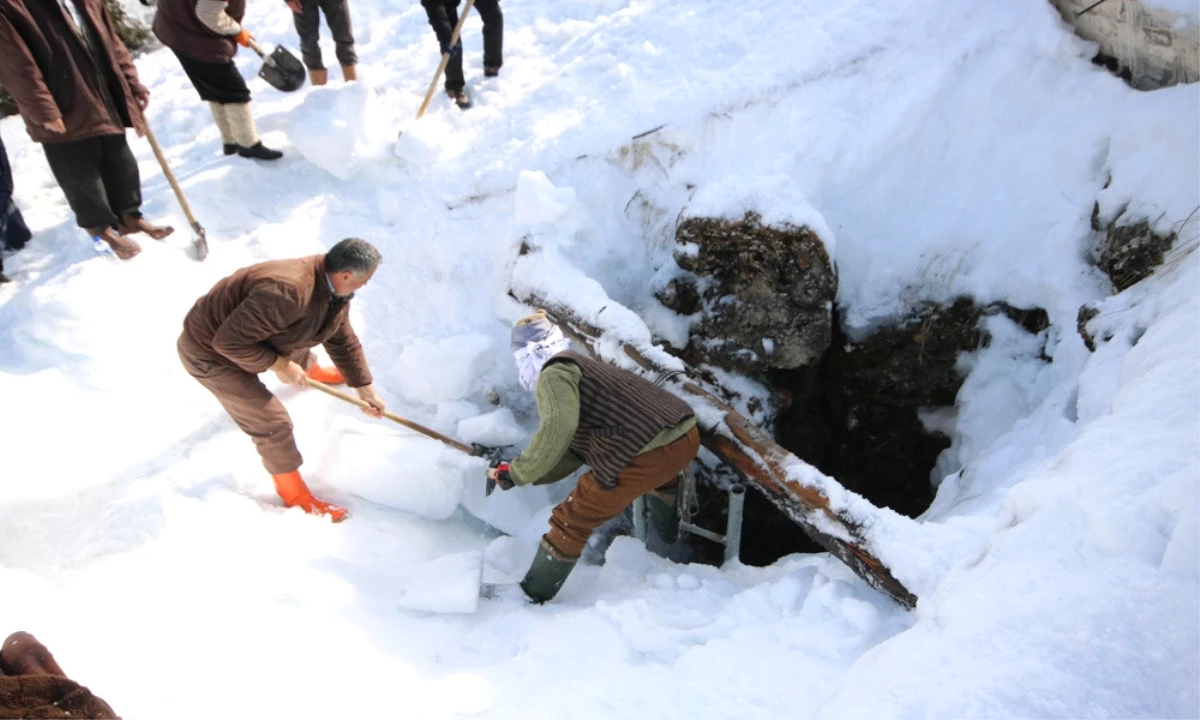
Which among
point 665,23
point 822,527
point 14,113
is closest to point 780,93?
point 665,23

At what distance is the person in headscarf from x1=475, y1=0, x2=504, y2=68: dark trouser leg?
3493 millimetres

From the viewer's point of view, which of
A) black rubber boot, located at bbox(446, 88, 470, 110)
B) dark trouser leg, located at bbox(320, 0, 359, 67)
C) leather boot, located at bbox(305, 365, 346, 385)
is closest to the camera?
leather boot, located at bbox(305, 365, 346, 385)

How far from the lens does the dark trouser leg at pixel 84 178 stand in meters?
4.11

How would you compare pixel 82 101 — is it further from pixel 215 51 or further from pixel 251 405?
pixel 251 405

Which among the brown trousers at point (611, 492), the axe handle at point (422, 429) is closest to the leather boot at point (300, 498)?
the axe handle at point (422, 429)

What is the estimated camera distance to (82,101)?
4.02m

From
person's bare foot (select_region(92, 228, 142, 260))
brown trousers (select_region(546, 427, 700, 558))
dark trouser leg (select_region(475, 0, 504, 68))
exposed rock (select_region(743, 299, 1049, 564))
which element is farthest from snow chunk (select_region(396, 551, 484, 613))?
dark trouser leg (select_region(475, 0, 504, 68))

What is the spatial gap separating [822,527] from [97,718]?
2.55 meters

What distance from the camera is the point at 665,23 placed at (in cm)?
577

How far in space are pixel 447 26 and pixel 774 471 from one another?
13.7 ft

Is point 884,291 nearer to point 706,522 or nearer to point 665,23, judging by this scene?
point 706,522

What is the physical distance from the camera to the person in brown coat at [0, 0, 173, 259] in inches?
148

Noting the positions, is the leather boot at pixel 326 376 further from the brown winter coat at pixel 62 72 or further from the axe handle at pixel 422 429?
the brown winter coat at pixel 62 72

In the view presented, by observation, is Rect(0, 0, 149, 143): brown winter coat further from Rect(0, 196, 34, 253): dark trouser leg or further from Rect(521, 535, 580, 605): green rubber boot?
Rect(521, 535, 580, 605): green rubber boot
